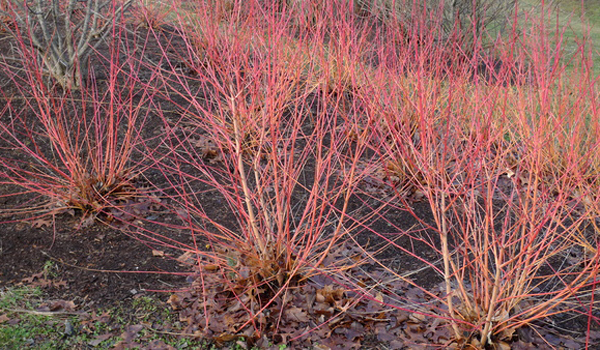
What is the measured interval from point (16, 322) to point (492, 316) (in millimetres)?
2451

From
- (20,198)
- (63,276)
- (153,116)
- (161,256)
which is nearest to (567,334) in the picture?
(161,256)

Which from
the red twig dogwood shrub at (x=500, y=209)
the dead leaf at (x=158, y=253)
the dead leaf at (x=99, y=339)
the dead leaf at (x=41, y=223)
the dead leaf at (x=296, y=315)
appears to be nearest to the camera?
the red twig dogwood shrub at (x=500, y=209)

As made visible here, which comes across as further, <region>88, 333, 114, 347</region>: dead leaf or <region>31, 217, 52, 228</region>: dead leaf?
<region>31, 217, 52, 228</region>: dead leaf

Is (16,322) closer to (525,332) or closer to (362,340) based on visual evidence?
(362,340)

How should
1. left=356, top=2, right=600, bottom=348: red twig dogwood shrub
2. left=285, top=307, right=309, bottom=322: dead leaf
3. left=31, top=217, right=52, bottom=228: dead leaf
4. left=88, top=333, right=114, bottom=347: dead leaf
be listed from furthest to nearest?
left=31, top=217, right=52, bottom=228: dead leaf, left=285, top=307, right=309, bottom=322: dead leaf, left=88, top=333, right=114, bottom=347: dead leaf, left=356, top=2, right=600, bottom=348: red twig dogwood shrub

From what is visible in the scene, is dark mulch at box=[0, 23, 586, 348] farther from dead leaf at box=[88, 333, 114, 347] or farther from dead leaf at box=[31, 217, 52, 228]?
dead leaf at box=[88, 333, 114, 347]

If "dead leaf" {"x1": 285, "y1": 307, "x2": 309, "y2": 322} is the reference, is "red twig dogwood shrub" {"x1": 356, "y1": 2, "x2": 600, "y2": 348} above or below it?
above

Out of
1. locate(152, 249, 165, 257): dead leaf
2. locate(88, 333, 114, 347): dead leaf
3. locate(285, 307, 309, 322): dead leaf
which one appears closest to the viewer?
locate(88, 333, 114, 347): dead leaf

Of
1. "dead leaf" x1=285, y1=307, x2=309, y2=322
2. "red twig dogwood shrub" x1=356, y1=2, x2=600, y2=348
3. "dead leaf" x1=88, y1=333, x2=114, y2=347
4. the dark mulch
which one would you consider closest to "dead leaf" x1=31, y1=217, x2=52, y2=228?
the dark mulch

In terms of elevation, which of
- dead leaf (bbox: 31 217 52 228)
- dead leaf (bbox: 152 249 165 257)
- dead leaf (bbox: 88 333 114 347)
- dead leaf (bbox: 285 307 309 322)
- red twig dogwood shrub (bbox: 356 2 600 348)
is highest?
red twig dogwood shrub (bbox: 356 2 600 348)

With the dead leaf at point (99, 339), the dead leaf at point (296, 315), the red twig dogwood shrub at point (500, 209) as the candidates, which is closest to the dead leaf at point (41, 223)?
the dead leaf at point (99, 339)

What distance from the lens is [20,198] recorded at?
4059 mm

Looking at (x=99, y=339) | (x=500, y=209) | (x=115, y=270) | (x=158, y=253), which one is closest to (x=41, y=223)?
(x=115, y=270)

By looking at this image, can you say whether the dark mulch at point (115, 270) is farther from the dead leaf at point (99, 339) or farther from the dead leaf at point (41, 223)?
the dead leaf at point (99, 339)
